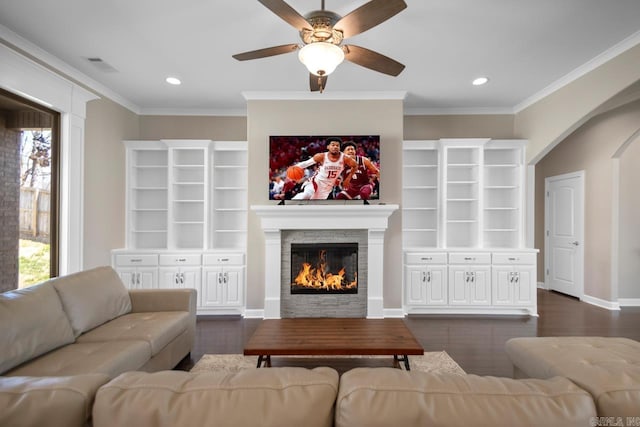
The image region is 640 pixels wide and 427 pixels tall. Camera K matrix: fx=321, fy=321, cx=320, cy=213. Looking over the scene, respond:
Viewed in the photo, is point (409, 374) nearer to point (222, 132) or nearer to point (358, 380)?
point (358, 380)

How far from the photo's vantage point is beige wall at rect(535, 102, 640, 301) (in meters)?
4.45

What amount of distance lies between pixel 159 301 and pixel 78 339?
709mm

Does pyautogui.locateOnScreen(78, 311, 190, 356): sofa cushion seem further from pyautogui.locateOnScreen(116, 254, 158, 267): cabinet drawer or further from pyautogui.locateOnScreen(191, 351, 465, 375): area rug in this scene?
pyautogui.locateOnScreen(116, 254, 158, 267): cabinet drawer

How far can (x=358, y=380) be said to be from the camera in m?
0.84

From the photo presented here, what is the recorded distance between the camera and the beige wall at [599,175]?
445cm

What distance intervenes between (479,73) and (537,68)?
57 centimetres

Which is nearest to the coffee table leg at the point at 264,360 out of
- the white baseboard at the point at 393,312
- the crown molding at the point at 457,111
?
the white baseboard at the point at 393,312

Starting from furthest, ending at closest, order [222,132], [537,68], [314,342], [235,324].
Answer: [222,132] → [235,324] → [537,68] → [314,342]

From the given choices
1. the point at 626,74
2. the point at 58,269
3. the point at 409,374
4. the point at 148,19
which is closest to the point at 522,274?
the point at 626,74

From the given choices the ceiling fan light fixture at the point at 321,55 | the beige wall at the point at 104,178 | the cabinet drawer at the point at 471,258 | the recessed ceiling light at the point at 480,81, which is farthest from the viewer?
the cabinet drawer at the point at 471,258

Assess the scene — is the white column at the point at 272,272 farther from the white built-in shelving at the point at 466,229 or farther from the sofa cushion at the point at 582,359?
the sofa cushion at the point at 582,359

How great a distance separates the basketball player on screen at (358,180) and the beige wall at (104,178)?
294 centimetres

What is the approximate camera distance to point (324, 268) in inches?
162

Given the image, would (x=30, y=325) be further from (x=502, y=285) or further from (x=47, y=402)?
(x=502, y=285)
